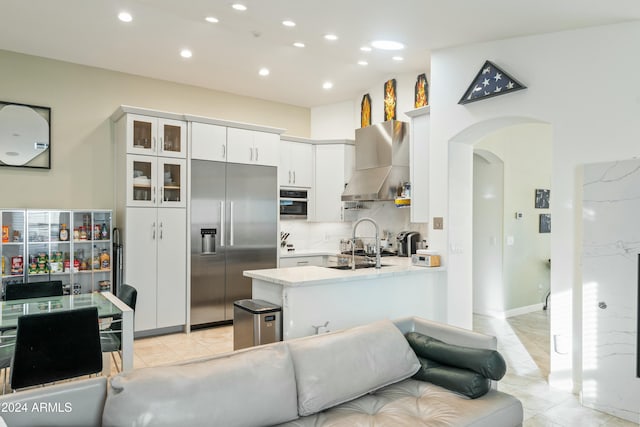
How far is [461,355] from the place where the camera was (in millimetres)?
2514

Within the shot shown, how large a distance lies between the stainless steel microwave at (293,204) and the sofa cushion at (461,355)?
3843 mm

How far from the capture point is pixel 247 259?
580 centimetres

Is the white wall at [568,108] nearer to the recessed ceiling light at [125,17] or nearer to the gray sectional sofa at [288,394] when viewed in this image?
the gray sectional sofa at [288,394]

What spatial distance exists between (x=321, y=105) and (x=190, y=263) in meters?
3.44

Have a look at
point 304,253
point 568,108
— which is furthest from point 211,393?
point 304,253

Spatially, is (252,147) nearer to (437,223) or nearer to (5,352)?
(437,223)

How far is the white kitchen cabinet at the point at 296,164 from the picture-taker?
21.0ft

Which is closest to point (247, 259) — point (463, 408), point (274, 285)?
point (274, 285)

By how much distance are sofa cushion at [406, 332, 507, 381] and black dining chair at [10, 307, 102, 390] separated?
2.08 meters

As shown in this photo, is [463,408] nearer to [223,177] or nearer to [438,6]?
[438,6]

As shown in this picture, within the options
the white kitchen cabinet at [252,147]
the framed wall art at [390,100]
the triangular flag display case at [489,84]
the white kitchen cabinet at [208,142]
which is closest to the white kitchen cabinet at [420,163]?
the triangular flag display case at [489,84]

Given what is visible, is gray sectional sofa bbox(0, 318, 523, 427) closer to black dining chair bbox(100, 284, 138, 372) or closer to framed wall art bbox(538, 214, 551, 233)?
black dining chair bbox(100, 284, 138, 372)

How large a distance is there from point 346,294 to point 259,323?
809mm

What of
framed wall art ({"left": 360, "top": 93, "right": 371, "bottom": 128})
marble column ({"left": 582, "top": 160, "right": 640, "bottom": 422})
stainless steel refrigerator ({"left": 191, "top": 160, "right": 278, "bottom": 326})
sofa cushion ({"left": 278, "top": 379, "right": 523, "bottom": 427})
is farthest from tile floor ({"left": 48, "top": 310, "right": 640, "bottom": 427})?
framed wall art ({"left": 360, "top": 93, "right": 371, "bottom": 128})
